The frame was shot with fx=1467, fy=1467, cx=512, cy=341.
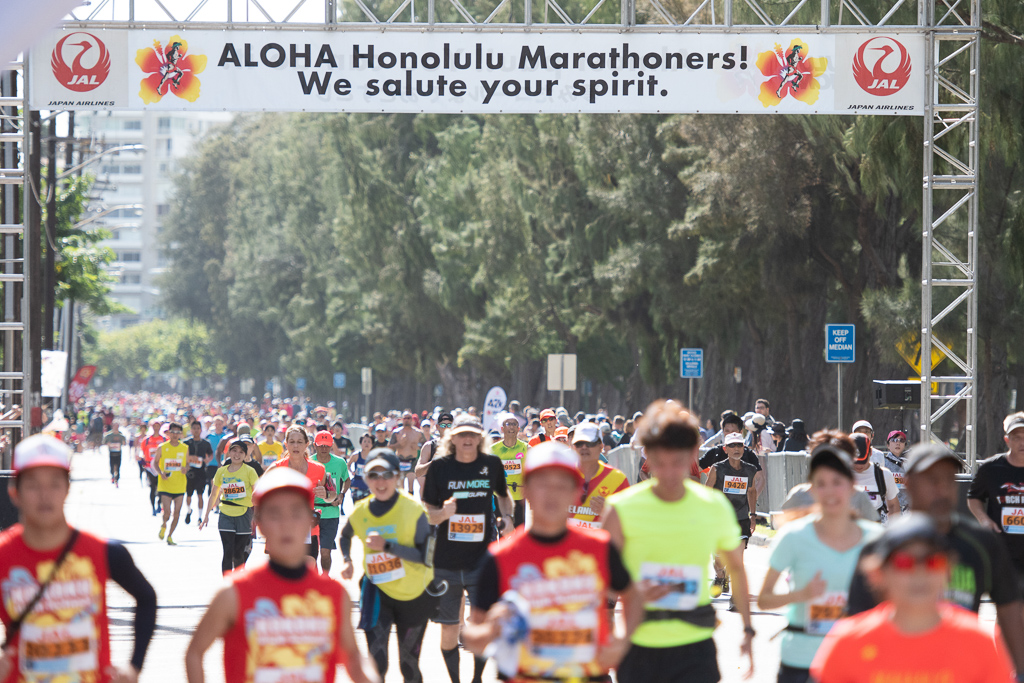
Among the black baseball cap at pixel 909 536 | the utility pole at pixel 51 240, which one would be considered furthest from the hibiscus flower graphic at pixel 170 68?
the utility pole at pixel 51 240

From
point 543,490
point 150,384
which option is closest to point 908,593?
point 543,490

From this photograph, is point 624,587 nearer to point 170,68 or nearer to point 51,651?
point 51,651

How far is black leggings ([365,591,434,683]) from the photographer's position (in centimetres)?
845

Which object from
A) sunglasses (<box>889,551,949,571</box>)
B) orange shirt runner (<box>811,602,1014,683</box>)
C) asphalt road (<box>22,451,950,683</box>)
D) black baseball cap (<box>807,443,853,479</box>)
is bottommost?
asphalt road (<box>22,451,950,683</box>)

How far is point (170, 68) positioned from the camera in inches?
661

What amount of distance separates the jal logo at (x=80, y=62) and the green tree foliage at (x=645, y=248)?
34.5ft

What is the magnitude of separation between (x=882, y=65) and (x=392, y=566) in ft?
35.4

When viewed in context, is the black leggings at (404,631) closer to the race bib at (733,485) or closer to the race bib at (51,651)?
the race bib at (51,651)

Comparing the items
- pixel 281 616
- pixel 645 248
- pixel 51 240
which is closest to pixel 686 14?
pixel 645 248

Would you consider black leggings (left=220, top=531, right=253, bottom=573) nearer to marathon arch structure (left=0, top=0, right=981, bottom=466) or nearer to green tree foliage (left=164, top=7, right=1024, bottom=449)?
marathon arch structure (left=0, top=0, right=981, bottom=466)

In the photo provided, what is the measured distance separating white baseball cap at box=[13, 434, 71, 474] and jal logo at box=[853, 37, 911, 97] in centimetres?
1348

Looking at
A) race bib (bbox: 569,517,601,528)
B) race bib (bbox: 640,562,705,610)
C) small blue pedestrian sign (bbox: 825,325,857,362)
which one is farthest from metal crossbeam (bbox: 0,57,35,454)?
race bib (bbox: 640,562,705,610)

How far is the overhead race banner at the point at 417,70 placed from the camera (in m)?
16.7

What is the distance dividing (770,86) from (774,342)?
18.1 m
